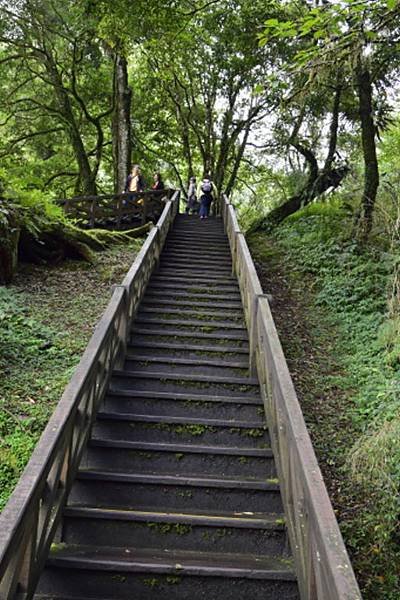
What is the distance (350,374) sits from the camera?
627 cm

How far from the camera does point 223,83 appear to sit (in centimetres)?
1989

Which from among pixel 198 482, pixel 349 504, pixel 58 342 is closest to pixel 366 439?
pixel 349 504

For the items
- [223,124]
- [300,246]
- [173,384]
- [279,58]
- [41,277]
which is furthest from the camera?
[223,124]

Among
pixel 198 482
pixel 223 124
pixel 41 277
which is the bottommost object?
pixel 198 482

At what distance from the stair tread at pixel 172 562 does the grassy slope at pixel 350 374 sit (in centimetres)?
82

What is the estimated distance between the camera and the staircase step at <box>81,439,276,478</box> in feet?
14.0

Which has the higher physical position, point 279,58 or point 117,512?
point 279,58

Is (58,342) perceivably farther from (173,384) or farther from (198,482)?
(198,482)

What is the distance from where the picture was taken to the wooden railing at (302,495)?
2213 mm

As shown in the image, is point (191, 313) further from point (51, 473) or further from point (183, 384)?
point (51, 473)

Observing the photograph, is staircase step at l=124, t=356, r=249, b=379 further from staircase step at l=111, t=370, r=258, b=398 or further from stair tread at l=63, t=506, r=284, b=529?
stair tread at l=63, t=506, r=284, b=529

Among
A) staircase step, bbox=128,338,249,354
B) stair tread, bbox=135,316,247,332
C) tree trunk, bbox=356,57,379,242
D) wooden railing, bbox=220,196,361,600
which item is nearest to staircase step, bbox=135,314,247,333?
stair tread, bbox=135,316,247,332

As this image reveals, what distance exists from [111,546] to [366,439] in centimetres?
271

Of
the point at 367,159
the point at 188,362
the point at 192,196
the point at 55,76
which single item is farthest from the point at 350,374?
the point at 55,76
